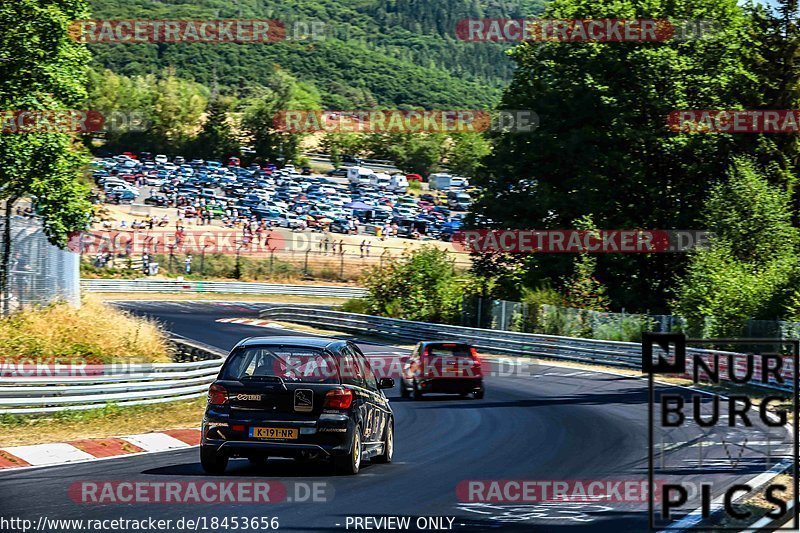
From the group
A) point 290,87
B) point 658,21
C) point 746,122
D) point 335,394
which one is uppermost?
point 290,87

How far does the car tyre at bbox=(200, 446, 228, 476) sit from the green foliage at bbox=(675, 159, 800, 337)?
26309 millimetres

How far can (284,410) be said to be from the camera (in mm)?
12055

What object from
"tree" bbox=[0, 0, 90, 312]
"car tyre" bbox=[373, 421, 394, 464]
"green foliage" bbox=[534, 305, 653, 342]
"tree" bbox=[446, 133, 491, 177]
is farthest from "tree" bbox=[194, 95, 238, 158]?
"car tyre" bbox=[373, 421, 394, 464]

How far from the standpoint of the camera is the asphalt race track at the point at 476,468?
1012 centimetres

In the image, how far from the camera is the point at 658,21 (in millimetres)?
48656

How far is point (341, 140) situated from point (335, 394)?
136 m

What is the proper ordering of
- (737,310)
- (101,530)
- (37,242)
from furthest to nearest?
(737,310)
(37,242)
(101,530)

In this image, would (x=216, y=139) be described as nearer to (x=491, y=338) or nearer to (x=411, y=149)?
(x=411, y=149)

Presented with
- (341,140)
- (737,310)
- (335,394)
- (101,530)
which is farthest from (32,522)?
(341,140)

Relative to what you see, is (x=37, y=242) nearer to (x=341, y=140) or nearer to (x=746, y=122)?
(x=746, y=122)
